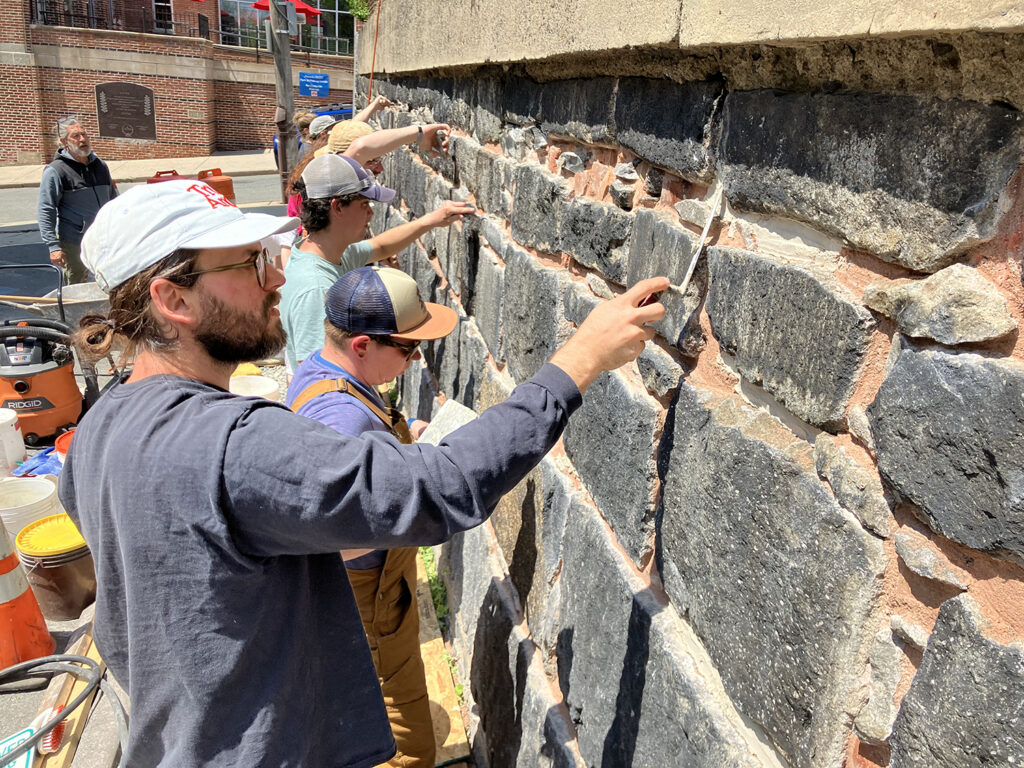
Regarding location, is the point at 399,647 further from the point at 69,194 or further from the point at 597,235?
the point at 69,194

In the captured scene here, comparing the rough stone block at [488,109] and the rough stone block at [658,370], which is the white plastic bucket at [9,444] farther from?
the rough stone block at [658,370]

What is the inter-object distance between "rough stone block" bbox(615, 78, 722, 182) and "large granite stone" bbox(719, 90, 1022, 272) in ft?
0.39

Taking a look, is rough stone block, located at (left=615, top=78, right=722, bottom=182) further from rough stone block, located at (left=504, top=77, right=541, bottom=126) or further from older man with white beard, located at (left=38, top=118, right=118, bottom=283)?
older man with white beard, located at (left=38, top=118, right=118, bottom=283)

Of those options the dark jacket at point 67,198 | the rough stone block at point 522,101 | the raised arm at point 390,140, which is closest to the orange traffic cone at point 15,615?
the raised arm at point 390,140

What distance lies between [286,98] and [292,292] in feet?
31.6

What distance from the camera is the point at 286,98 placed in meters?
11.7

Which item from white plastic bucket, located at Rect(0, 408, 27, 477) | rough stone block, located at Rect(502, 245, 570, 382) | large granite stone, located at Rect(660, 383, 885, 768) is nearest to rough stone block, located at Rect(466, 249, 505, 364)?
rough stone block, located at Rect(502, 245, 570, 382)

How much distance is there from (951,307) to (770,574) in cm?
53

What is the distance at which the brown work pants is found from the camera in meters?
2.65

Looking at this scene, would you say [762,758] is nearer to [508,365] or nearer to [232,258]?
[232,258]

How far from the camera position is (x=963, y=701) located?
93 centimetres

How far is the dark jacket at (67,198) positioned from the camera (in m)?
7.45

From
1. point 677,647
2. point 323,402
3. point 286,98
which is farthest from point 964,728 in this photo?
point 286,98

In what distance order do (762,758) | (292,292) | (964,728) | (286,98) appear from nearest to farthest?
1. (964,728)
2. (762,758)
3. (292,292)
4. (286,98)
